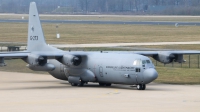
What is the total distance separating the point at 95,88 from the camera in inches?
1518

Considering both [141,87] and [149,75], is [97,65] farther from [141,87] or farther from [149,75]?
[149,75]

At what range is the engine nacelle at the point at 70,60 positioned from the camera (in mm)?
39531

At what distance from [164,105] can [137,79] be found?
6626mm

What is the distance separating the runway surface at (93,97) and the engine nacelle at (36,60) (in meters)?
1.62

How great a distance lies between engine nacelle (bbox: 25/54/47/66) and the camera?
38.6m

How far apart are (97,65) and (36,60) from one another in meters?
3.99

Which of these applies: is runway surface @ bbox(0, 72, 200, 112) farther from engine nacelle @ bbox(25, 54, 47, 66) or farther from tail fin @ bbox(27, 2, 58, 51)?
tail fin @ bbox(27, 2, 58, 51)

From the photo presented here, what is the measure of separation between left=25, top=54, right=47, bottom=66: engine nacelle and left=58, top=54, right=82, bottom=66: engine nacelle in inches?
54.2

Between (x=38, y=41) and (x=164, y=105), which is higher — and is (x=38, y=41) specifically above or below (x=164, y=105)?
above

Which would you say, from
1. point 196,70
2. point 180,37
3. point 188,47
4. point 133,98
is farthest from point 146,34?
point 133,98

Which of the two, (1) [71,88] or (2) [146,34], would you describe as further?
(2) [146,34]

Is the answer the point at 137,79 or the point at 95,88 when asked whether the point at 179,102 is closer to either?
the point at 137,79

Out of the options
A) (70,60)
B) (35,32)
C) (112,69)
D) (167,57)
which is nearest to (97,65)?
(112,69)

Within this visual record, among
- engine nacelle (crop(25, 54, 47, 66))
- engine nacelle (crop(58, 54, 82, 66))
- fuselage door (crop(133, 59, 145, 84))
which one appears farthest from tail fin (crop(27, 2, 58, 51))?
→ fuselage door (crop(133, 59, 145, 84))
